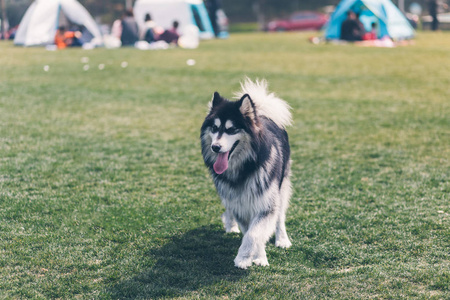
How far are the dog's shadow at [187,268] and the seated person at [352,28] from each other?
20022 millimetres

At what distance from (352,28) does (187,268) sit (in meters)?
21.0

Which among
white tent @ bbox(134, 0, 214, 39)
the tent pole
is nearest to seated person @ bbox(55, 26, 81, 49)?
white tent @ bbox(134, 0, 214, 39)

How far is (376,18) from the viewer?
2366cm

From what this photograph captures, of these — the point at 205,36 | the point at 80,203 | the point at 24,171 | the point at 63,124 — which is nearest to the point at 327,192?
the point at 80,203

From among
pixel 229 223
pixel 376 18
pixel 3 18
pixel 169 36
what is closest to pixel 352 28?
pixel 376 18

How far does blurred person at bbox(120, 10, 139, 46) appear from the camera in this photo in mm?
22312

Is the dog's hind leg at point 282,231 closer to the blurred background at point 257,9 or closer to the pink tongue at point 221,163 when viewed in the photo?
the pink tongue at point 221,163

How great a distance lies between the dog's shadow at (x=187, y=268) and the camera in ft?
11.9

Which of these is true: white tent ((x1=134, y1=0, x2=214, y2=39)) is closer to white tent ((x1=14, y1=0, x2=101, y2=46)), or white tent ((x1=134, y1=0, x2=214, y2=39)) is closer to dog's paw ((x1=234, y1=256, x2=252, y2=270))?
white tent ((x1=14, y1=0, x2=101, y2=46))

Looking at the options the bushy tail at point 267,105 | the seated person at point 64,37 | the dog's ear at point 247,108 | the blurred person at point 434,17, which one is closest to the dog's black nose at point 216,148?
the dog's ear at point 247,108

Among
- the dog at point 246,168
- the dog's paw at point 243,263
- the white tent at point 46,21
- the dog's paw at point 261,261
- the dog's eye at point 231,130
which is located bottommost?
the dog's paw at point 261,261

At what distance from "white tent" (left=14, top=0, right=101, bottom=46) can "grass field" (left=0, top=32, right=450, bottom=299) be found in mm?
10908

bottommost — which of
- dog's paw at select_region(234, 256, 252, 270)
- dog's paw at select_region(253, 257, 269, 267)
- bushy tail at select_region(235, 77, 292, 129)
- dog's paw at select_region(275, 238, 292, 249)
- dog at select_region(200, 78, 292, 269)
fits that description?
dog's paw at select_region(275, 238, 292, 249)

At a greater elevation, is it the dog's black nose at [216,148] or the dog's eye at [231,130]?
the dog's eye at [231,130]
